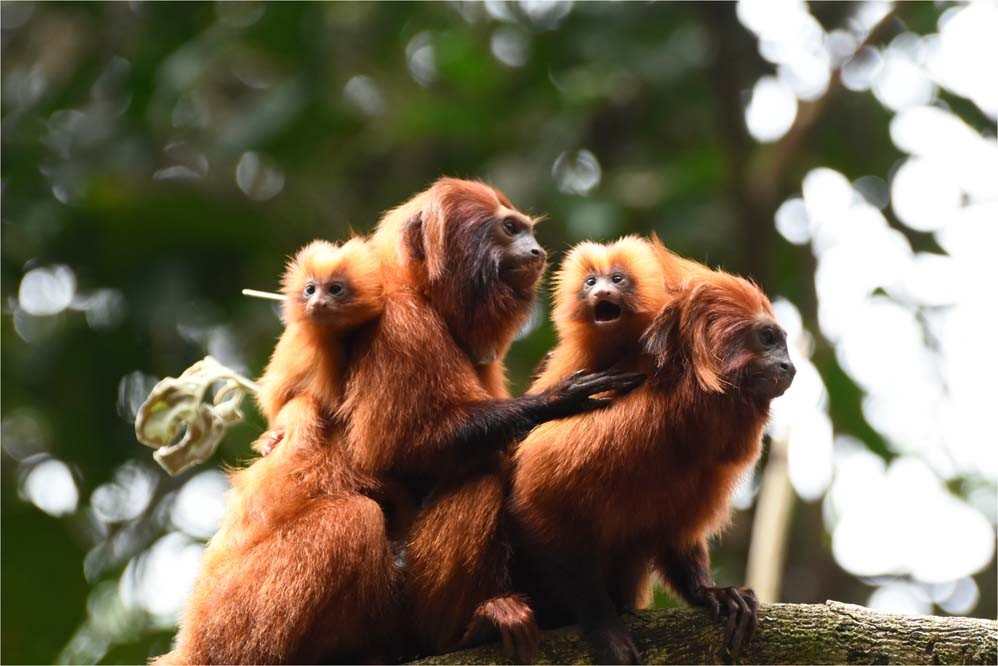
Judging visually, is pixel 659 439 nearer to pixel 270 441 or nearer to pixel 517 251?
pixel 517 251

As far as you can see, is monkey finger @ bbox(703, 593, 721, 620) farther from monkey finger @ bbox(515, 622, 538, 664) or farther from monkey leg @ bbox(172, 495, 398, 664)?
monkey leg @ bbox(172, 495, 398, 664)

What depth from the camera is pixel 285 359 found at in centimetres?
408

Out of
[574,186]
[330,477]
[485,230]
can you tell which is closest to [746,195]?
[574,186]

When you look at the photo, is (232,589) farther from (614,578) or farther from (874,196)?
(874,196)

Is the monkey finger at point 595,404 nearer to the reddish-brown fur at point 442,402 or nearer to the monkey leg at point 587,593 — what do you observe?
the reddish-brown fur at point 442,402

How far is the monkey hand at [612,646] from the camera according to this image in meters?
3.44

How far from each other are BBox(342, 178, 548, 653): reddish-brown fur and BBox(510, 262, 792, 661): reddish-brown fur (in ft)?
0.52

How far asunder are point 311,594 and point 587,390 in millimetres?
1072

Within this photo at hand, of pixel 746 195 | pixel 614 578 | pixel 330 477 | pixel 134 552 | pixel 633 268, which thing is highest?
pixel 746 195

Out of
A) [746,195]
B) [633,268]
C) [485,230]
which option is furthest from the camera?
[746,195]

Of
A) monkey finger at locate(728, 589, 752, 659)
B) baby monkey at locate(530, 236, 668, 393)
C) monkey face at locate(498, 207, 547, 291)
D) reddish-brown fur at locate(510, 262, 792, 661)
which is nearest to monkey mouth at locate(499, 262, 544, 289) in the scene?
monkey face at locate(498, 207, 547, 291)

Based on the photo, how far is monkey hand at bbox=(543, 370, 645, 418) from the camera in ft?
11.5

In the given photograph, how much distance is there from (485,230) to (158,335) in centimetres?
559

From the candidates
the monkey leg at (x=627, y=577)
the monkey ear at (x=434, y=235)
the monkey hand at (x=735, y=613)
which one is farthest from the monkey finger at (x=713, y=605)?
the monkey ear at (x=434, y=235)
